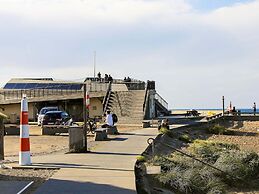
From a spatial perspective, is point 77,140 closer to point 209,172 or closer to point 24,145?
point 24,145

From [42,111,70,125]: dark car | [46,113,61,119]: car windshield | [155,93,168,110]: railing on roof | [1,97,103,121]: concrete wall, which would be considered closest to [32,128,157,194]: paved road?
[42,111,70,125]: dark car

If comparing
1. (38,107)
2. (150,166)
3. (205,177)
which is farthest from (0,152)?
(38,107)

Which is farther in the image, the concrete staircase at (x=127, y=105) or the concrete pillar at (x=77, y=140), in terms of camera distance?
the concrete staircase at (x=127, y=105)

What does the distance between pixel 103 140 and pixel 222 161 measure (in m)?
7.04

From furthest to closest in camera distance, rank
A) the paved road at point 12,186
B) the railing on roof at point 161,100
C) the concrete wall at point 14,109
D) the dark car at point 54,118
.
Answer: the railing on roof at point 161,100, the concrete wall at point 14,109, the dark car at point 54,118, the paved road at point 12,186

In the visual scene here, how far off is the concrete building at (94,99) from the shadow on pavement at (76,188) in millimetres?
36908

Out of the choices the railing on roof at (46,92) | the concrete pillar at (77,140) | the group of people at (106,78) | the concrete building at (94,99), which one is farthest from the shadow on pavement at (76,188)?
the group of people at (106,78)

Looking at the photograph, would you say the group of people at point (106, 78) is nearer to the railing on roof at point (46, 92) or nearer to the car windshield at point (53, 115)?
the railing on roof at point (46, 92)

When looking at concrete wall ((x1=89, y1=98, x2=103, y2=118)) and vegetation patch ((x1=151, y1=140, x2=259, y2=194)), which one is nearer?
vegetation patch ((x1=151, y1=140, x2=259, y2=194))

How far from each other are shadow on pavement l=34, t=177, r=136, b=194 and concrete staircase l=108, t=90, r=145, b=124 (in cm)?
3632

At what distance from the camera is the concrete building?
171ft

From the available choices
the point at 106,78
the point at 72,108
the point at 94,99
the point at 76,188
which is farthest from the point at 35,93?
the point at 76,188

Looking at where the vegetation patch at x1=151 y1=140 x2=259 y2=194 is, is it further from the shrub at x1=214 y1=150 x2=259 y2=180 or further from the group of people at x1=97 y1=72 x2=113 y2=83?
the group of people at x1=97 y1=72 x2=113 y2=83

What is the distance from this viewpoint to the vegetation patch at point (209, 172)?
48.0ft
